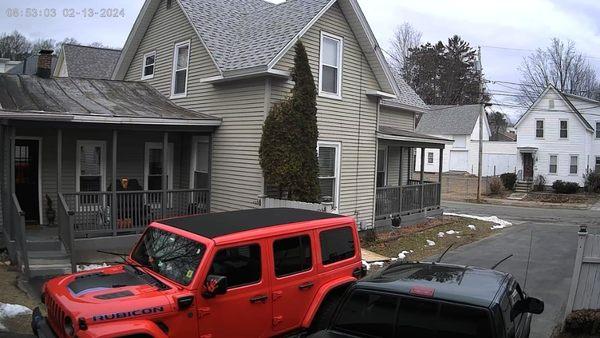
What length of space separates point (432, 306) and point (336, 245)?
7.85 ft

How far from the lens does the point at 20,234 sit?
10406 millimetres

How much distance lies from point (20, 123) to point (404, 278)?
382 inches

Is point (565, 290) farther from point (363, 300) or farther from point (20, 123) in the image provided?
point (20, 123)

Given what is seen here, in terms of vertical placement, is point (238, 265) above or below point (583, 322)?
above

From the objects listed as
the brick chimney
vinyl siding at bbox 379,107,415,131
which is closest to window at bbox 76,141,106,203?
the brick chimney

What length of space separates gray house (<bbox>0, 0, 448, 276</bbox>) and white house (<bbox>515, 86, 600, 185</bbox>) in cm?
3047

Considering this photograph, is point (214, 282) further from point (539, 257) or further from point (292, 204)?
point (539, 257)

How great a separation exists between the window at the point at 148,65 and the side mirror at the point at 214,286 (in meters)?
14.0

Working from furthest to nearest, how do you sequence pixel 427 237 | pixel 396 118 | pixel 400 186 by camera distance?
pixel 396 118 → pixel 400 186 → pixel 427 237

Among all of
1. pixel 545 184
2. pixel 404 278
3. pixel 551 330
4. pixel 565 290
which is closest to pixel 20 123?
pixel 404 278

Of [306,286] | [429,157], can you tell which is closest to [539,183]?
[429,157]

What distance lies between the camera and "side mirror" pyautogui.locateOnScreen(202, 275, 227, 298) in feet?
16.8

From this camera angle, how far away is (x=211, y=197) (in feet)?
49.6

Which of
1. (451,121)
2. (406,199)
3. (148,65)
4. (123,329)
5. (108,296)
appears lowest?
(123,329)
